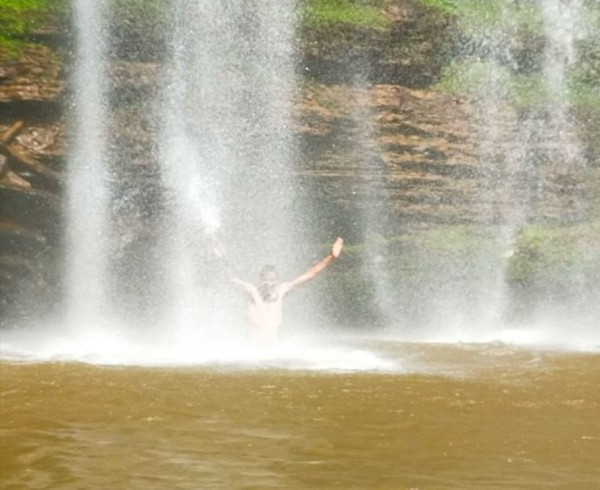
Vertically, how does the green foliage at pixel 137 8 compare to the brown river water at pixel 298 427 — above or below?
above

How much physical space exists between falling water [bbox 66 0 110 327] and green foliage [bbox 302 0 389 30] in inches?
110

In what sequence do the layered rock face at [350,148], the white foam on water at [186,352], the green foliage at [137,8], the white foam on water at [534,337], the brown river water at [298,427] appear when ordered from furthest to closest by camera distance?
the green foliage at [137,8] < the layered rock face at [350,148] < the white foam on water at [534,337] < the white foam on water at [186,352] < the brown river water at [298,427]

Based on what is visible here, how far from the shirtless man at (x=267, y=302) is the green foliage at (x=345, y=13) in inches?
141

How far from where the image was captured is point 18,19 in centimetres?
1184

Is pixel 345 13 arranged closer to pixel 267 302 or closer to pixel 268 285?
pixel 268 285

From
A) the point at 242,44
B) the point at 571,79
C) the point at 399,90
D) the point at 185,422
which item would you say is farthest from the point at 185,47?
the point at 185,422

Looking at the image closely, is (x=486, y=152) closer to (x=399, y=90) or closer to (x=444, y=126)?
(x=444, y=126)

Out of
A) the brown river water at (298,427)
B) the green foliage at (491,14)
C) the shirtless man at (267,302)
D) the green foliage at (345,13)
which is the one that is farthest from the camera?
the green foliage at (491,14)

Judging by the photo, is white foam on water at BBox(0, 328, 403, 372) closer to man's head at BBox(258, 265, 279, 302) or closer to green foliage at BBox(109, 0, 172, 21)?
man's head at BBox(258, 265, 279, 302)

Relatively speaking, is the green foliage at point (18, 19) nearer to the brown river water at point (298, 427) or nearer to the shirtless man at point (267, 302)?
the shirtless man at point (267, 302)

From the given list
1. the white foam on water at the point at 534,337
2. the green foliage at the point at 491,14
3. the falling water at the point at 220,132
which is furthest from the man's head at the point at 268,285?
the green foliage at the point at 491,14

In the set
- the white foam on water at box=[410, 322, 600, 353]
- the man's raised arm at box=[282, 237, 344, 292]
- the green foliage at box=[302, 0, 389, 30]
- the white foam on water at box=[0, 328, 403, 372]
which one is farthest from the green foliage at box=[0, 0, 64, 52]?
the white foam on water at box=[410, 322, 600, 353]

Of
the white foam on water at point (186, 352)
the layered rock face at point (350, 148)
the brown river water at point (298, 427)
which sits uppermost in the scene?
the layered rock face at point (350, 148)

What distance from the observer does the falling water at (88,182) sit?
1238 cm
